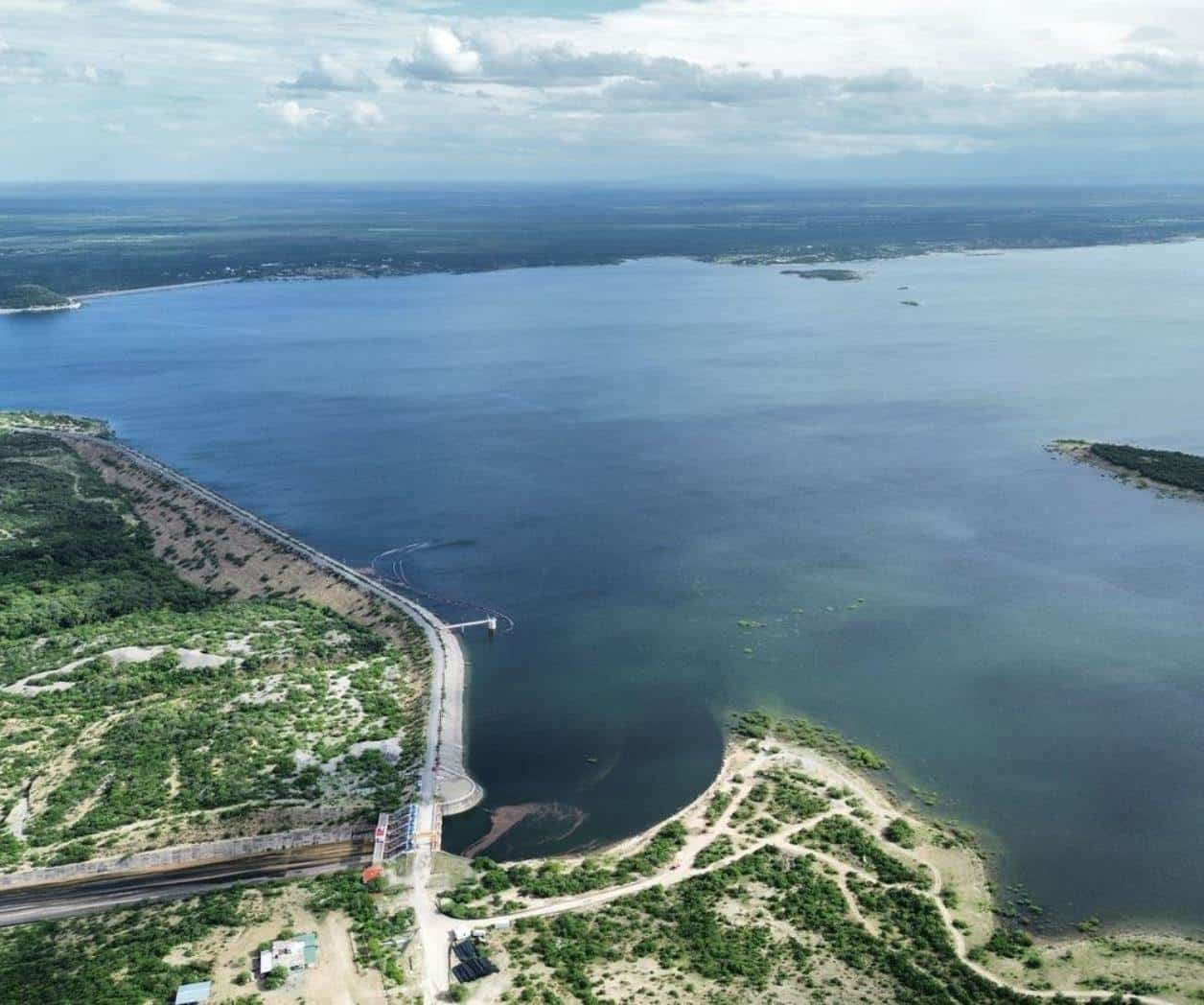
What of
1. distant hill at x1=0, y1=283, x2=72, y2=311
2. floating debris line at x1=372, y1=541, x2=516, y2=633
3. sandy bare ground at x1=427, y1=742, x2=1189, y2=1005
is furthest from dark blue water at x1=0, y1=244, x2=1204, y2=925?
distant hill at x1=0, y1=283, x2=72, y2=311

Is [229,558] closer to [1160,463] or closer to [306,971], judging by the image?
[306,971]

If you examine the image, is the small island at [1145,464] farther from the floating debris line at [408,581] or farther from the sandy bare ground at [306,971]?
the sandy bare ground at [306,971]

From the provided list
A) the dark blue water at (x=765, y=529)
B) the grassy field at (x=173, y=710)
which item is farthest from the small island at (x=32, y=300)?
the grassy field at (x=173, y=710)

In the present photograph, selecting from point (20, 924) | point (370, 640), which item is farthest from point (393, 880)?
point (370, 640)

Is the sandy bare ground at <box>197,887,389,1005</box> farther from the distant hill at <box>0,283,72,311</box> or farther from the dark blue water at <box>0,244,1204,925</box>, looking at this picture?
the distant hill at <box>0,283,72,311</box>

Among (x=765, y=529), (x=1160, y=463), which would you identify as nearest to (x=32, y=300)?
(x=765, y=529)

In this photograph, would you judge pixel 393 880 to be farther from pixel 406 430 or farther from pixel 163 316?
pixel 163 316
